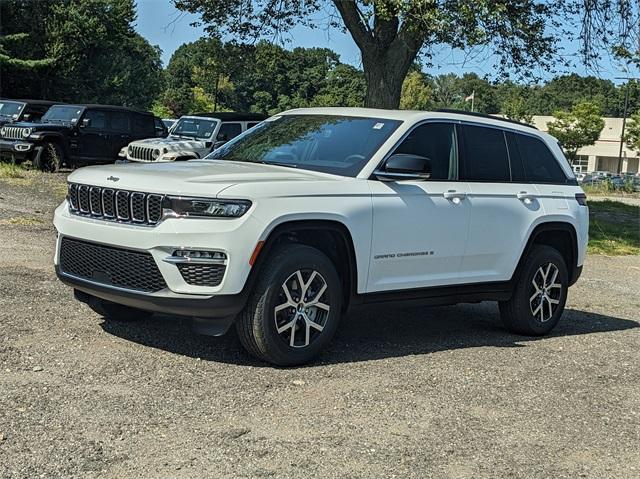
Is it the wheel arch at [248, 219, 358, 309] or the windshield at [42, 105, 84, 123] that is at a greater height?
the windshield at [42, 105, 84, 123]

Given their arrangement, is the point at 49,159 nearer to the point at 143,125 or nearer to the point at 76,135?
Result: the point at 76,135

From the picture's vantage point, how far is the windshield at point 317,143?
252 inches

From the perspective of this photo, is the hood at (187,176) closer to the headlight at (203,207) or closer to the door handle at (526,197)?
the headlight at (203,207)

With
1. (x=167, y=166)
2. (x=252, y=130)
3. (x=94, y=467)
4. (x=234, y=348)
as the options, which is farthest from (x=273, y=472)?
(x=252, y=130)

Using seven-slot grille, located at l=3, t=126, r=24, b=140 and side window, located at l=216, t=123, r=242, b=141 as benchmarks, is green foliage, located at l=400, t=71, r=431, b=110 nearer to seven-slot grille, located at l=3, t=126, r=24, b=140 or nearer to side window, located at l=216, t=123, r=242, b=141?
side window, located at l=216, t=123, r=242, b=141

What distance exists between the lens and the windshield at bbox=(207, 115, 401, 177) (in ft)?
21.0

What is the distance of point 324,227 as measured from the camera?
579 cm

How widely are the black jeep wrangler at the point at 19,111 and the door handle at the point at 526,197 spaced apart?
59.8 ft

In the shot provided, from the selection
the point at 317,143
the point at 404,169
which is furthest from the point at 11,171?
the point at 404,169

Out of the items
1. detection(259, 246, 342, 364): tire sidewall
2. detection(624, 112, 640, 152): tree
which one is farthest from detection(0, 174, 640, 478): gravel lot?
detection(624, 112, 640, 152): tree

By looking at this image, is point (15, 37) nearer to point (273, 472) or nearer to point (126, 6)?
point (126, 6)

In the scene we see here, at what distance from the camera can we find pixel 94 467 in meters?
3.89

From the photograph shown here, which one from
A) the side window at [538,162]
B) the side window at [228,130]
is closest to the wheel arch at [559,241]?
the side window at [538,162]

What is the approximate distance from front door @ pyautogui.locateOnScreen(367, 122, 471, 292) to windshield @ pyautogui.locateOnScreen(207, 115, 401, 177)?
0.24m
